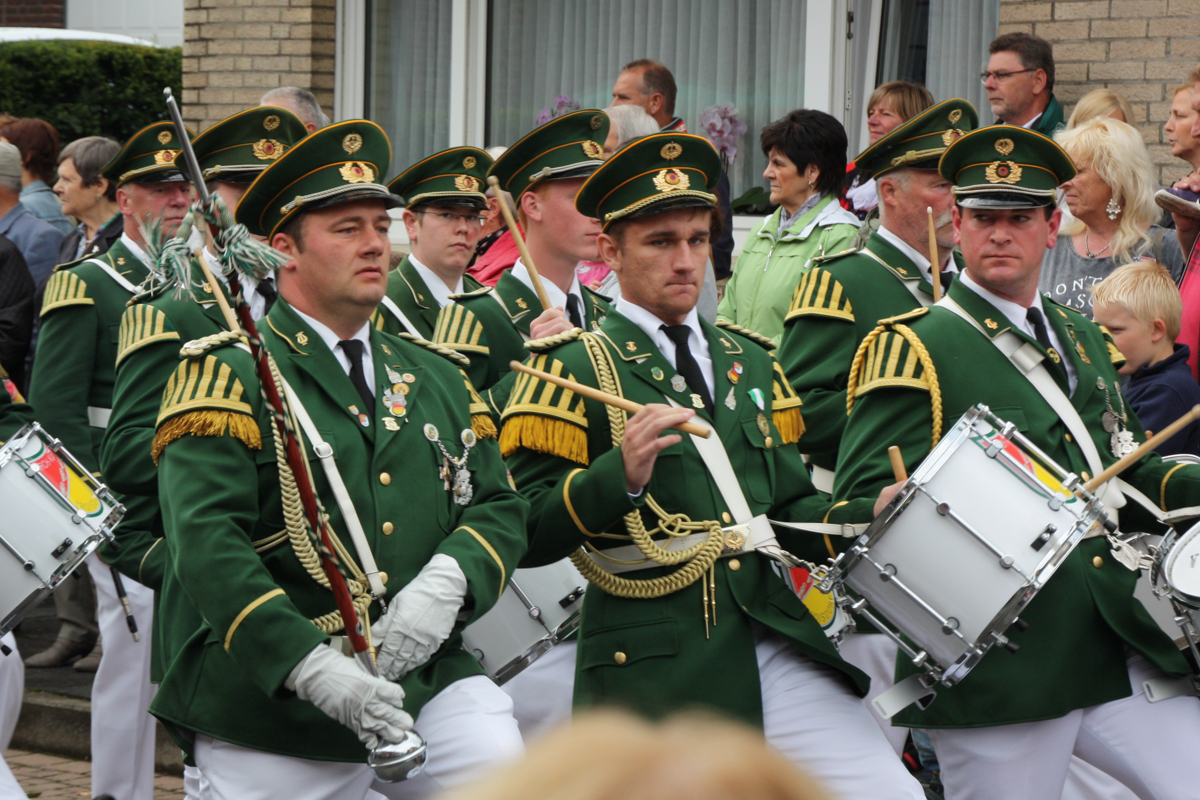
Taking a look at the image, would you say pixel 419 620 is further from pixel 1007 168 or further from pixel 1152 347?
pixel 1152 347

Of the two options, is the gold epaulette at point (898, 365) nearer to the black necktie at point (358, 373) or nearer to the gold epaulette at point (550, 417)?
the gold epaulette at point (550, 417)

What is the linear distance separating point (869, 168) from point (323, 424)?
106 inches

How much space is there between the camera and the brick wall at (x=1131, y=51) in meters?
7.70

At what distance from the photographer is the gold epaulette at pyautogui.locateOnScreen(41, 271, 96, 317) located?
5668 mm

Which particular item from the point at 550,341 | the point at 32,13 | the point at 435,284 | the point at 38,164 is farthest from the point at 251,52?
the point at 32,13

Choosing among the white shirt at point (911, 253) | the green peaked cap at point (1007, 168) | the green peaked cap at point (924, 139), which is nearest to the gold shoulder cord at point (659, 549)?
the green peaked cap at point (1007, 168)

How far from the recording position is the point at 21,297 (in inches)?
313

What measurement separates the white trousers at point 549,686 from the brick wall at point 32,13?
21.7 m

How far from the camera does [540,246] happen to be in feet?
18.3

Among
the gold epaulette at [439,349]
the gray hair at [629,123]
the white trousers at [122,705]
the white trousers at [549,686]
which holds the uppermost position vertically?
the gray hair at [629,123]

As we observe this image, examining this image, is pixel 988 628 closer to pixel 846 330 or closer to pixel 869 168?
pixel 846 330

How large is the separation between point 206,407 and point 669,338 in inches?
48.2

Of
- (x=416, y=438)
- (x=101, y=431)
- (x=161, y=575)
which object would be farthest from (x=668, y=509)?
(x=101, y=431)

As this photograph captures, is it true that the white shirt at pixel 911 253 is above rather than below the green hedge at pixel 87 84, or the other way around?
below
